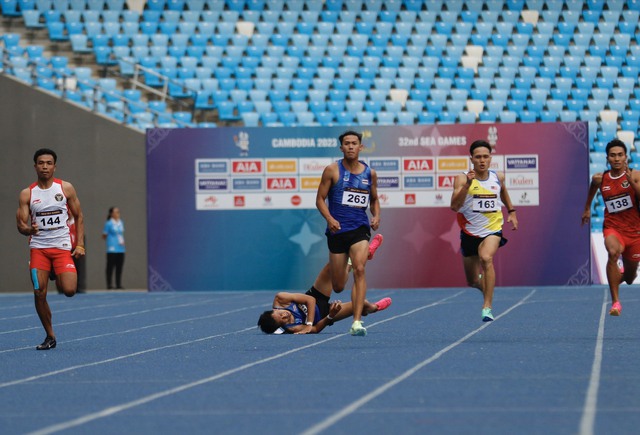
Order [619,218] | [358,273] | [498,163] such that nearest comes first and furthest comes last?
[358,273], [619,218], [498,163]

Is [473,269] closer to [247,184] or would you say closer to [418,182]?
[418,182]

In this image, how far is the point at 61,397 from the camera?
8531mm

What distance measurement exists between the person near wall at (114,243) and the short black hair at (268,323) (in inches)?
546

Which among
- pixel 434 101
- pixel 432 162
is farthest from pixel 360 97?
pixel 432 162

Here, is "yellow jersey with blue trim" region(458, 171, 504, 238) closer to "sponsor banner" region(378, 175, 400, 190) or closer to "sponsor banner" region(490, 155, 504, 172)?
"sponsor banner" region(490, 155, 504, 172)

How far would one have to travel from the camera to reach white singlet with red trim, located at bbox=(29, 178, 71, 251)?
12695mm

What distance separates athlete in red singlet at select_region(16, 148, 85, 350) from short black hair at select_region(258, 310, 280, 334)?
6.86ft

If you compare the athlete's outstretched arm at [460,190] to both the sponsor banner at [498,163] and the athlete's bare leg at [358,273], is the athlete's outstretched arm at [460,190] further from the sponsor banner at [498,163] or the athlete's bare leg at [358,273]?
the sponsor banner at [498,163]

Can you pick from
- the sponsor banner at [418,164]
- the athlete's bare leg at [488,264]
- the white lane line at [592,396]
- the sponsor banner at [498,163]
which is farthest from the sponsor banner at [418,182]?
the white lane line at [592,396]

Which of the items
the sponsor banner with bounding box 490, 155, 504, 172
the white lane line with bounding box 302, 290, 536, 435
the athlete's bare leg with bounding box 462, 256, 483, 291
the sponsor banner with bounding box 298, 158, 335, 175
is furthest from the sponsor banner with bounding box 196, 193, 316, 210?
the white lane line with bounding box 302, 290, 536, 435

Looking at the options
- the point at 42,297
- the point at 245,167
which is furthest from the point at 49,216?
the point at 245,167

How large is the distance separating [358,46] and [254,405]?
26.0 metres

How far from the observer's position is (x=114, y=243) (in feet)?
89.4

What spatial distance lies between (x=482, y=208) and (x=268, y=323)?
3021 mm
